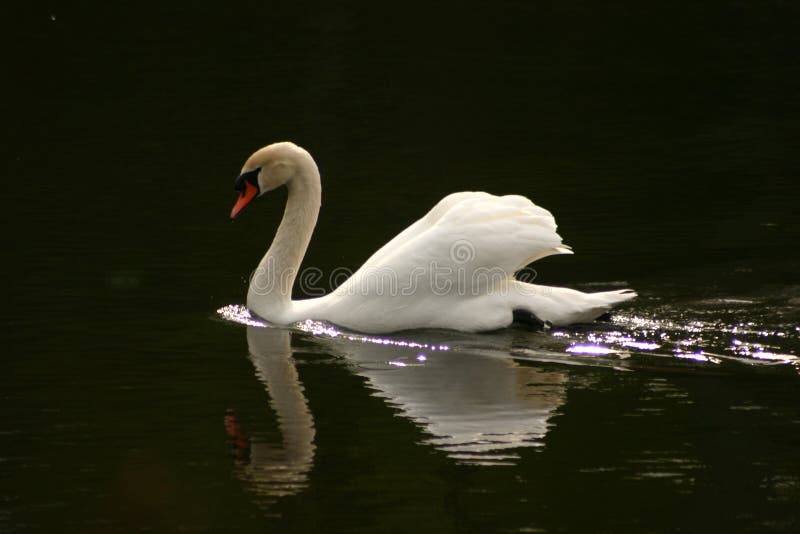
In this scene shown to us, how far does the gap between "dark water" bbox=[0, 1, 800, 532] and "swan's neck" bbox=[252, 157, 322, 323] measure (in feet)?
0.82

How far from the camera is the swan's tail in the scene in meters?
9.33

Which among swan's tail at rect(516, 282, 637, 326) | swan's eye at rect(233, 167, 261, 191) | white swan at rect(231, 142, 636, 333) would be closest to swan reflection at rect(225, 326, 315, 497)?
white swan at rect(231, 142, 636, 333)

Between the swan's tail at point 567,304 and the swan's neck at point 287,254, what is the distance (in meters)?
1.61

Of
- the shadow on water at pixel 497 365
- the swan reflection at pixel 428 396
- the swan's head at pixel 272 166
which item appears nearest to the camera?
the swan reflection at pixel 428 396

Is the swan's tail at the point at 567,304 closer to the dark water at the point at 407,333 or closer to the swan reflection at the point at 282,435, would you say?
the dark water at the point at 407,333

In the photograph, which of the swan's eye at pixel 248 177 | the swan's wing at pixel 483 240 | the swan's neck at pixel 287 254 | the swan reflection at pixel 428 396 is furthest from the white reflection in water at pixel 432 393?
the swan's eye at pixel 248 177

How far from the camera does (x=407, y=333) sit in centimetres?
950

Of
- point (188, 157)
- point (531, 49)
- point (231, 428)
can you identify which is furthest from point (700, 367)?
point (531, 49)

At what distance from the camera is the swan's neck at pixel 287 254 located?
991cm

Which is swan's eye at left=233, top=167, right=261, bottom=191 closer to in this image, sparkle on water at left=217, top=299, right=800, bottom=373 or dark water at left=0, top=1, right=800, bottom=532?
dark water at left=0, top=1, right=800, bottom=532

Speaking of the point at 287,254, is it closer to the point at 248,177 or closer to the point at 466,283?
the point at 248,177

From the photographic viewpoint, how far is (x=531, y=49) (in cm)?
2294

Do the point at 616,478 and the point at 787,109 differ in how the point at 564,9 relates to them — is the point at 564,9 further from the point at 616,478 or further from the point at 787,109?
the point at 616,478

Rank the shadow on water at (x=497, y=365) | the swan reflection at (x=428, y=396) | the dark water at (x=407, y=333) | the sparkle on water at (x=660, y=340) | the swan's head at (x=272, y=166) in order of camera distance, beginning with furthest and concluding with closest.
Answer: the swan's head at (x=272, y=166) → the sparkle on water at (x=660, y=340) → the shadow on water at (x=497, y=365) → the swan reflection at (x=428, y=396) → the dark water at (x=407, y=333)
